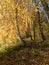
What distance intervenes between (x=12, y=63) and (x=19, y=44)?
880cm

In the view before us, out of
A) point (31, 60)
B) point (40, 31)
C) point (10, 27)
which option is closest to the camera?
point (31, 60)

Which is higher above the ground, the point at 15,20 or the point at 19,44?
the point at 15,20

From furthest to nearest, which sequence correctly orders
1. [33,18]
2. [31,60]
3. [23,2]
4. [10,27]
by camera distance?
[33,18] → [10,27] → [23,2] → [31,60]

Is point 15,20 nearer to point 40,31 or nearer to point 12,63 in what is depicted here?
point 40,31

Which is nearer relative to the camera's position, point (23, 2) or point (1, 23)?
point (23, 2)

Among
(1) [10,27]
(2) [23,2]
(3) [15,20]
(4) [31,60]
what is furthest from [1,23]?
(4) [31,60]

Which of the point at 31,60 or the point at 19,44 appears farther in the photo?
the point at 19,44

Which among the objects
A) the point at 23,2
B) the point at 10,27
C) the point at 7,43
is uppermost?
the point at 23,2

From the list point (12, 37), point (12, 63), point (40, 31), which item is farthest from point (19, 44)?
point (12, 63)

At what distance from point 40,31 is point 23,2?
7949mm

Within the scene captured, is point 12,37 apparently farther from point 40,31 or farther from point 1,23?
point 40,31

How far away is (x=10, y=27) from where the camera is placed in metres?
24.7

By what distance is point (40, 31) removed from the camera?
96.2 ft

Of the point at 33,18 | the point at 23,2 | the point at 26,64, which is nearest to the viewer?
the point at 26,64
